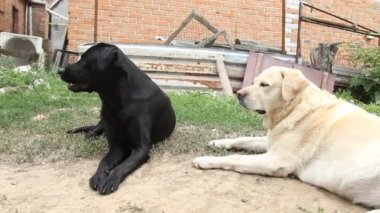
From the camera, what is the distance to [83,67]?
13.9 ft

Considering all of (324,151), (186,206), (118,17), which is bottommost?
(186,206)

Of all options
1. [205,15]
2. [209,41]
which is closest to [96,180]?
[209,41]

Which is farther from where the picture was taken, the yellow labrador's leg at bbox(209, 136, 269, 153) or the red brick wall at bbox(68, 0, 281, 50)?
the red brick wall at bbox(68, 0, 281, 50)

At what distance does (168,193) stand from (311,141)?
1.07 m

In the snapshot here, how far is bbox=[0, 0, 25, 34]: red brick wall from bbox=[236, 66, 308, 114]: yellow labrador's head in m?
9.15

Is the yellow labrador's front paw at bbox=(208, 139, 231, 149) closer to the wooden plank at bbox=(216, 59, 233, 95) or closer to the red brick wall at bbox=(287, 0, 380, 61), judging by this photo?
the wooden plank at bbox=(216, 59, 233, 95)

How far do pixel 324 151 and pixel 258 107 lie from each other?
57 centimetres

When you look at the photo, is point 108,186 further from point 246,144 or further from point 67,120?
point 67,120

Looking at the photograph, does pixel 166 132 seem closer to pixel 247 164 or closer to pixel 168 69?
pixel 247 164

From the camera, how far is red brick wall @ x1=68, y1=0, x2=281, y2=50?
10.1m

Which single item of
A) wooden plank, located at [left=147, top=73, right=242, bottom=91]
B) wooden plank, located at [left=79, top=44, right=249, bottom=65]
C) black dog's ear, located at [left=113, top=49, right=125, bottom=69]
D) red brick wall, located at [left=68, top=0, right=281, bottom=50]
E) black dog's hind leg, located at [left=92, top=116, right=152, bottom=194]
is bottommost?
black dog's hind leg, located at [left=92, top=116, right=152, bottom=194]

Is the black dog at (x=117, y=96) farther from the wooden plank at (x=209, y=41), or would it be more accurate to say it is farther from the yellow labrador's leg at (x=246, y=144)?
the wooden plank at (x=209, y=41)

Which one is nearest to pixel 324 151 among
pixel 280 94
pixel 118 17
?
pixel 280 94

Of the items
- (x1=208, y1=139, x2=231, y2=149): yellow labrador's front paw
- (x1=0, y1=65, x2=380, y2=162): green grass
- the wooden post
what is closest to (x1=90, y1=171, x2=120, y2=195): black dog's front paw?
(x1=0, y1=65, x2=380, y2=162): green grass
